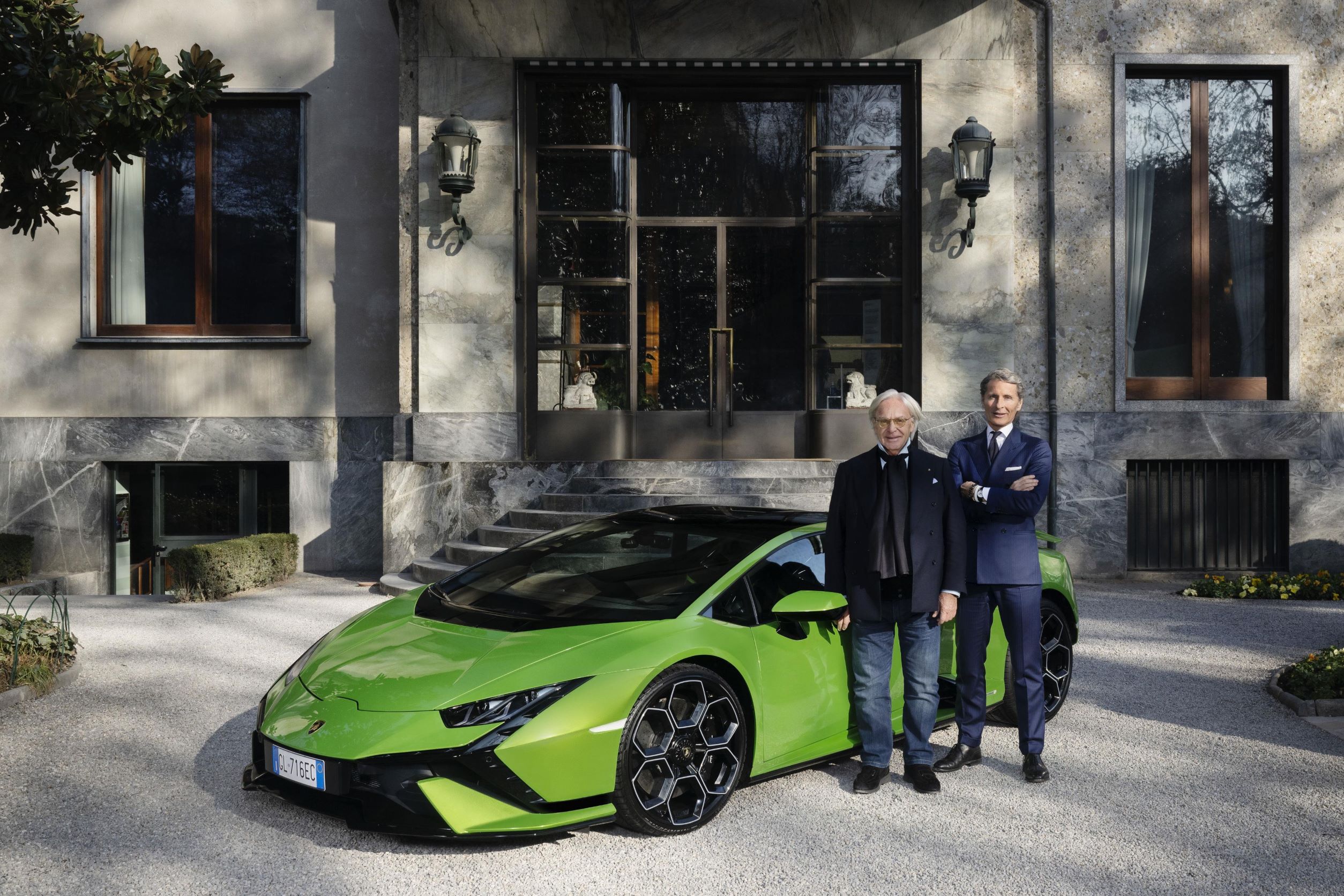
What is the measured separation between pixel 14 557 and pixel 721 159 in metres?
9.08

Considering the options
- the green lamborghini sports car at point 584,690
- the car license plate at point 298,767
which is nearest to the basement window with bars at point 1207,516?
the green lamborghini sports car at point 584,690

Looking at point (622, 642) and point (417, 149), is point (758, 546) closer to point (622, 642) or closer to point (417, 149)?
point (622, 642)

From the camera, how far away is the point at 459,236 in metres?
11.4

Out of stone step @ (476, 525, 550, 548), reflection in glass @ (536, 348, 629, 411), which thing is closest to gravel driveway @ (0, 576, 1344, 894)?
stone step @ (476, 525, 550, 548)

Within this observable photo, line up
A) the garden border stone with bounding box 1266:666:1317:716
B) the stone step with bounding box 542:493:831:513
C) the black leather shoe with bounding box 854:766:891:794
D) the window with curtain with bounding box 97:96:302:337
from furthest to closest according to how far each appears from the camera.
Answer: the window with curtain with bounding box 97:96:302:337, the stone step with bounding box 542:493:831:513, the garden border stone with bounding box 1266:666:1317:716, the black leather shoe with bounding box 854:766:891:794

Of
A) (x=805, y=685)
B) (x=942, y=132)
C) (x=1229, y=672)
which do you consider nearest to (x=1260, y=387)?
(x=942, y=132)

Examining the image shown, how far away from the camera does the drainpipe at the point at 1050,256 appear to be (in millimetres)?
11508

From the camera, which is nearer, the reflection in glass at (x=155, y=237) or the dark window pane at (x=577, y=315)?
the dark window pane at (x=577, y=315)

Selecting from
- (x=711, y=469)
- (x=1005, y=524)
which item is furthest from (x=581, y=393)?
(x=1005, y=524)

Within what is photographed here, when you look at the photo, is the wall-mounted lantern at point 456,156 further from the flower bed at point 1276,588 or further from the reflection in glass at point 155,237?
the flower bed at point 1276,588

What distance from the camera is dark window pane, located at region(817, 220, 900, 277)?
472 inches

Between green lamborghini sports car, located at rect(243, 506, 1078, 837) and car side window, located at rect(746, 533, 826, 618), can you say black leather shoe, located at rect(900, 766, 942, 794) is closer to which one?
green lamborghini sports car, located at rect(243, 506, 1078, 837)

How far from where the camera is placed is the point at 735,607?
171 inches

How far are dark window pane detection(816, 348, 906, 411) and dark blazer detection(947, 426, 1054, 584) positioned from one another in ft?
23.8
